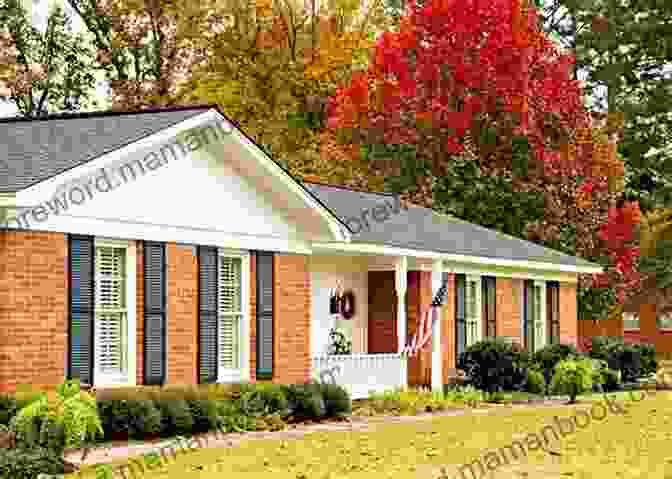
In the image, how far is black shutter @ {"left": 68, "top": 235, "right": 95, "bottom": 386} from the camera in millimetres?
19672

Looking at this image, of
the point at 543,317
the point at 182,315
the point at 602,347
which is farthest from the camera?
the point at 602,347

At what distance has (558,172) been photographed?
144 ft

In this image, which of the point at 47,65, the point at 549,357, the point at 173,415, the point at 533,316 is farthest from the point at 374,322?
the point at 47,65

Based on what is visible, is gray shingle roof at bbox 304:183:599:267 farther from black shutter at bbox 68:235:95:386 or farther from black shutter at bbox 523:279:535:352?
black shutter at bbox 68:235:95:386

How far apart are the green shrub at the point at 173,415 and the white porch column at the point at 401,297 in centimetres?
813

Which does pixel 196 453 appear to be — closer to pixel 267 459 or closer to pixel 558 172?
pixel 267 459

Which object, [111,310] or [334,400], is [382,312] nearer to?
[334,400]

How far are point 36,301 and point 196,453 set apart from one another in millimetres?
3214

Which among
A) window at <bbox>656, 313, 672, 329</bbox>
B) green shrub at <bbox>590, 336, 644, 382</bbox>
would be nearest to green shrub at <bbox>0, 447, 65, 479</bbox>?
green shrub at <bbox>590, 336, 644, 382</bbox>

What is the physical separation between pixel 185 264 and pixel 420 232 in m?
9.82

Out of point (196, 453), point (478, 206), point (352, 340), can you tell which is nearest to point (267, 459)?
point (196, 453)

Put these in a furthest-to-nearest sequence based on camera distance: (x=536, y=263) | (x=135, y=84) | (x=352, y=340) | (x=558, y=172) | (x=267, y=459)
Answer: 1. (x=135, y=84)
2. (x=558, y=172)
3. (x=536, y=263)
4. (x=352, y=340)
5. (x=267, y=459)

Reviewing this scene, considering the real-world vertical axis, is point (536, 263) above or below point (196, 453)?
above

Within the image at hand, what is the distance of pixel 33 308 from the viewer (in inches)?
748
